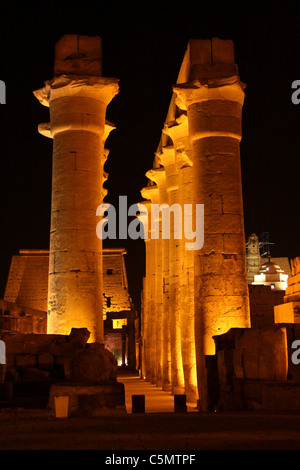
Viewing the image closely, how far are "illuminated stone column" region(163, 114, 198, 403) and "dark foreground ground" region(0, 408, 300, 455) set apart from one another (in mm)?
8074

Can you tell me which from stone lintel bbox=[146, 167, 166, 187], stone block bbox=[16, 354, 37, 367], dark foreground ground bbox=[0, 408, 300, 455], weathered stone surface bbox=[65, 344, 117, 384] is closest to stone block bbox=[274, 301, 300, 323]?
stone block bbox=[16, 354, 37, 367]

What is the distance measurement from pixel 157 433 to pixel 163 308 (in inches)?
575


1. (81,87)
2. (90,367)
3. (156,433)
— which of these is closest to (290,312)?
(90,367)

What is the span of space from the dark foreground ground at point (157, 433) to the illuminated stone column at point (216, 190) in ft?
17.2

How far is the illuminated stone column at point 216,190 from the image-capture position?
12.5 m

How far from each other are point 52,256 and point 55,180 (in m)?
1.84

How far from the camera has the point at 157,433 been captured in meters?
5.59

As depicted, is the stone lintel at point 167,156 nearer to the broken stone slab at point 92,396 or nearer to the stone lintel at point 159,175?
the stone lintel at point 159,175

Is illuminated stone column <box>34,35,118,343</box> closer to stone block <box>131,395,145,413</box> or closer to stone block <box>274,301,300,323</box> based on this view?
stone block <box>131,395,145,413</box>

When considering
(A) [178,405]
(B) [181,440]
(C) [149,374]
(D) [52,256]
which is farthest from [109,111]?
(B) [181,440]

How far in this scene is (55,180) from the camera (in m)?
14.5

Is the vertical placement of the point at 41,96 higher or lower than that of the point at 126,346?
higher

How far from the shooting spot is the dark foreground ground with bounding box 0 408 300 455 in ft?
15.7
